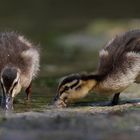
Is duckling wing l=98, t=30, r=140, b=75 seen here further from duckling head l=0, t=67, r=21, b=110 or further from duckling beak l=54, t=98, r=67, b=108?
duckling head l=0, t=67, r=21, b=110

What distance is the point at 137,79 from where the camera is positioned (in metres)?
8.67

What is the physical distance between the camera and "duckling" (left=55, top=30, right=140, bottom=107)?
830 cm

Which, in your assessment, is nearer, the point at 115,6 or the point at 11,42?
the point at 11,42

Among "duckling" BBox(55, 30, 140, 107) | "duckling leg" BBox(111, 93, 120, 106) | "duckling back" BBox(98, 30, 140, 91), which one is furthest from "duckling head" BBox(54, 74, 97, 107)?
"duckling leg" BBox(111, 93, 120, 106)

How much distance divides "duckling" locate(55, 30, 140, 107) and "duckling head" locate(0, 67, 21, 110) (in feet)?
1.74

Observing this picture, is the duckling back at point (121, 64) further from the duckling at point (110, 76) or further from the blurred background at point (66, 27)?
the blurred background at point (66, 27)

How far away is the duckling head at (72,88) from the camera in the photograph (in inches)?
323

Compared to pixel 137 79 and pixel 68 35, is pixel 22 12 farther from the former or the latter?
pixel 137 79

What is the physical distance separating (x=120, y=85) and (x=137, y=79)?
275mm

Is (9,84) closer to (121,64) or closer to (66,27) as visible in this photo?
(121,64)

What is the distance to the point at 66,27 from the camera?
60.9ft

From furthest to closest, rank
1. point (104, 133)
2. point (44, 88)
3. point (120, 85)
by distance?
point (44, 88) < point (120, 85) < point (104, 133)

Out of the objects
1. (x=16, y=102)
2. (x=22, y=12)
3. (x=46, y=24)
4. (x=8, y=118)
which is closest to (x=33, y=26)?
(x=46, y=24)

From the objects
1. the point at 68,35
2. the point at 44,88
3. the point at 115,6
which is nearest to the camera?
the point at 44,88
